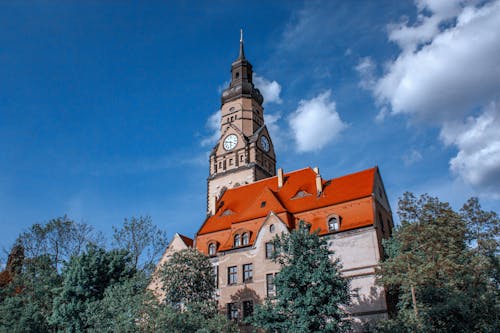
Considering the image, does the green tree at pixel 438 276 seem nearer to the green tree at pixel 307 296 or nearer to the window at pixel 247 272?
the green tree at pixel 307 296

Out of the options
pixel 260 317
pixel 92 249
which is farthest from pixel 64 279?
pixel 260 317

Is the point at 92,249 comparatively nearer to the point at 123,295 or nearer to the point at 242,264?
the point at 123,295

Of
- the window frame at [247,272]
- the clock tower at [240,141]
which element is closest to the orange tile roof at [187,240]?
the window frame at [247,272]

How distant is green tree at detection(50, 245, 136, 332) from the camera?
36125 millimetres

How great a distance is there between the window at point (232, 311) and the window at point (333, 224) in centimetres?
1015

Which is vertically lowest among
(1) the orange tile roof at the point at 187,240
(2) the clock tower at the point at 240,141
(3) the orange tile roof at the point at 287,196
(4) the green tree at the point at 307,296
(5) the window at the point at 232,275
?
(4) the green tree at the point at 307,296

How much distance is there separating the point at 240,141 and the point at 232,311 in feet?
94.4

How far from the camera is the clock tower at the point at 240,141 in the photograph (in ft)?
197

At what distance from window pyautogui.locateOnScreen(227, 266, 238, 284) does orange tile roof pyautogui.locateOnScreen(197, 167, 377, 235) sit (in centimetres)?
449

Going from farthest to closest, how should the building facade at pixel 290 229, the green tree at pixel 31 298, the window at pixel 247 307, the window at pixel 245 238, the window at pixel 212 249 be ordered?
the window at pixel 212 249, the window at pixel 245 238, the green tree at pixel 31 298, the window at pixel 247 307, the building facade at pixel 290 229

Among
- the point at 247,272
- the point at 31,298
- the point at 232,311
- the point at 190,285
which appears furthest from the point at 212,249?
the point at 31,298

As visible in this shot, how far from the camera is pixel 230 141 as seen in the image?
63375 millimetres

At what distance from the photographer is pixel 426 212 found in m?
30.7

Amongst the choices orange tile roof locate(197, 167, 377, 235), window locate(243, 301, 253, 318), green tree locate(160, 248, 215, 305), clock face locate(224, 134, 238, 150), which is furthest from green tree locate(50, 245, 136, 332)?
clock face locate(224, 134, 238, 150)
